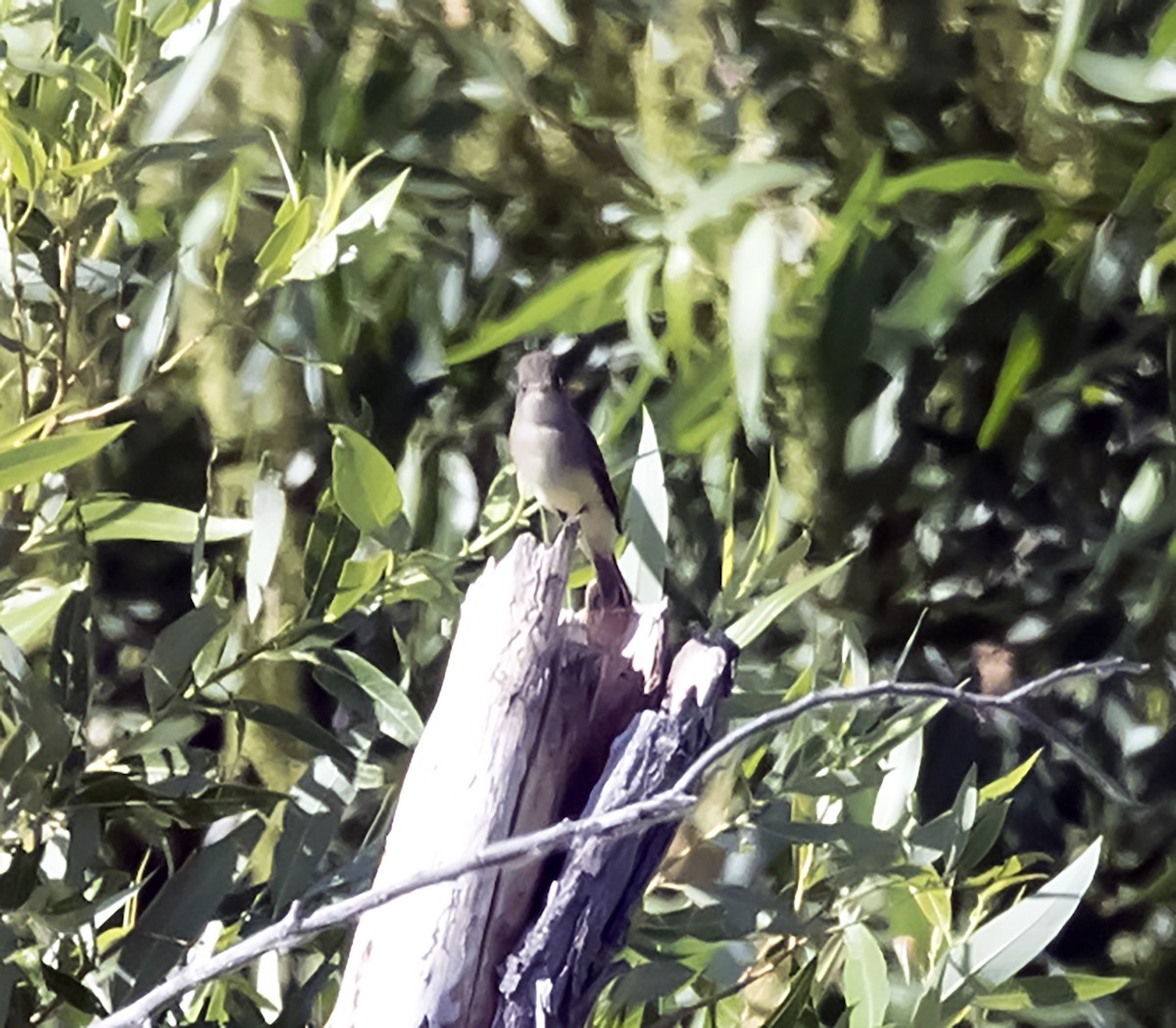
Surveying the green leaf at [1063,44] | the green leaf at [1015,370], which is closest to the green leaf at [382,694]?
the green leaf at [1015,370]

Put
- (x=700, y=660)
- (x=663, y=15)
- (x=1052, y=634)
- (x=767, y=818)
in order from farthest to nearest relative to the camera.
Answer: (x=1052, y=634) → (x=663, y=15) → (x=767, y=818) → (x=700, y=660)

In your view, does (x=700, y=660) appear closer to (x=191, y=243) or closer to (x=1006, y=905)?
(x=191, y=243)

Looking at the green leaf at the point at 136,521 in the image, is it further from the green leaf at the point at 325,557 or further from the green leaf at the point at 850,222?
the green leaf at the point at 850,222

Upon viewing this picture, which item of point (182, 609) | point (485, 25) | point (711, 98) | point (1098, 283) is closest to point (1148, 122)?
point (1098, 283)

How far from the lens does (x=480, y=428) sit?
124 cm

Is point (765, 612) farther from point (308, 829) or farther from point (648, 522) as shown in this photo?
point (308, 829)

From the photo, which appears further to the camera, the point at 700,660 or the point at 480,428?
the point at 480,428

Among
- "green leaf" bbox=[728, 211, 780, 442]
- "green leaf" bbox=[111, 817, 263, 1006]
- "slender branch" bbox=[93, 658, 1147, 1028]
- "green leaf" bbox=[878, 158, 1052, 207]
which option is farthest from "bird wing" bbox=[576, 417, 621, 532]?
"slender branch" bbox=[93, 658, 1147, 1028]

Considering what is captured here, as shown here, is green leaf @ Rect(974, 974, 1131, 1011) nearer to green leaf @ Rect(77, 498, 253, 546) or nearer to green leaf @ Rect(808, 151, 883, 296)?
green leaf @ Rect(808, 151, 883, 296)

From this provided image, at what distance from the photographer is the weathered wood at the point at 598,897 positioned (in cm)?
56

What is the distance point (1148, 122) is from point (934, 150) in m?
0.15

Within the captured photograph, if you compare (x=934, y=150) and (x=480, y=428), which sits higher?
(x=934, y=150)

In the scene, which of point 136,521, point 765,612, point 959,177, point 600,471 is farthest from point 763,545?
point 136,521

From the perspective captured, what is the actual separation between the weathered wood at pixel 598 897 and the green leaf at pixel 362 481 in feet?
0.86
